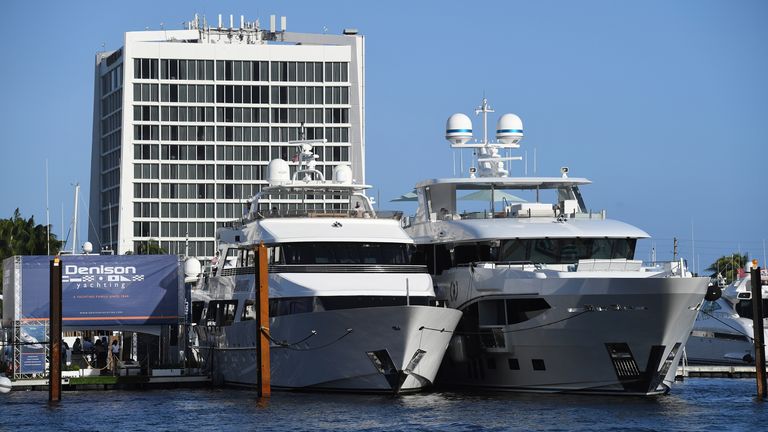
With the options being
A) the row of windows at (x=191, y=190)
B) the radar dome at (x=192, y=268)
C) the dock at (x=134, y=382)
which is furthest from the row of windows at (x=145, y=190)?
the dock at (x=134, y=382)

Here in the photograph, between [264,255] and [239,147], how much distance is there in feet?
265

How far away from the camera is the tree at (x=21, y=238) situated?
281 feet

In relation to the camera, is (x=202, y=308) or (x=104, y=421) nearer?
(x=104, y=421)

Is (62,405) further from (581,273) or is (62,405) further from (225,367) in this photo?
(581,273)

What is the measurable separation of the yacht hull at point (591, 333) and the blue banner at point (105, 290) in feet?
39.9

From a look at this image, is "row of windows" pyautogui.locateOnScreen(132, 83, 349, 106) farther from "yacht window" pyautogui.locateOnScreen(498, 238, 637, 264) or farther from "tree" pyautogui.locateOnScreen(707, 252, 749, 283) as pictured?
"yacht window" pyautogui.locateOnScreen(498, 238, 637, 264)

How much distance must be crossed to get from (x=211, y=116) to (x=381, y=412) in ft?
273

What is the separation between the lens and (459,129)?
52.6m

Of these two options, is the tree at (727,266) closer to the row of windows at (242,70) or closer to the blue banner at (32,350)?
the row of windows at (242,70)

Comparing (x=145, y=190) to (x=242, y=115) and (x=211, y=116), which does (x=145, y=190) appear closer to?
(x=211, y=116)

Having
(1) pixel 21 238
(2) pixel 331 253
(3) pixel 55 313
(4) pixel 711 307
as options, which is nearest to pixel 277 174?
(2) pixel 331 253

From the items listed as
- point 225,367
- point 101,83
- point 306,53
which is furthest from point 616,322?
point 101,83

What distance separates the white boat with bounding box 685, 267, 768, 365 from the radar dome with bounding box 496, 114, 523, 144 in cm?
1765

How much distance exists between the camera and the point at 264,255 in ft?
131
